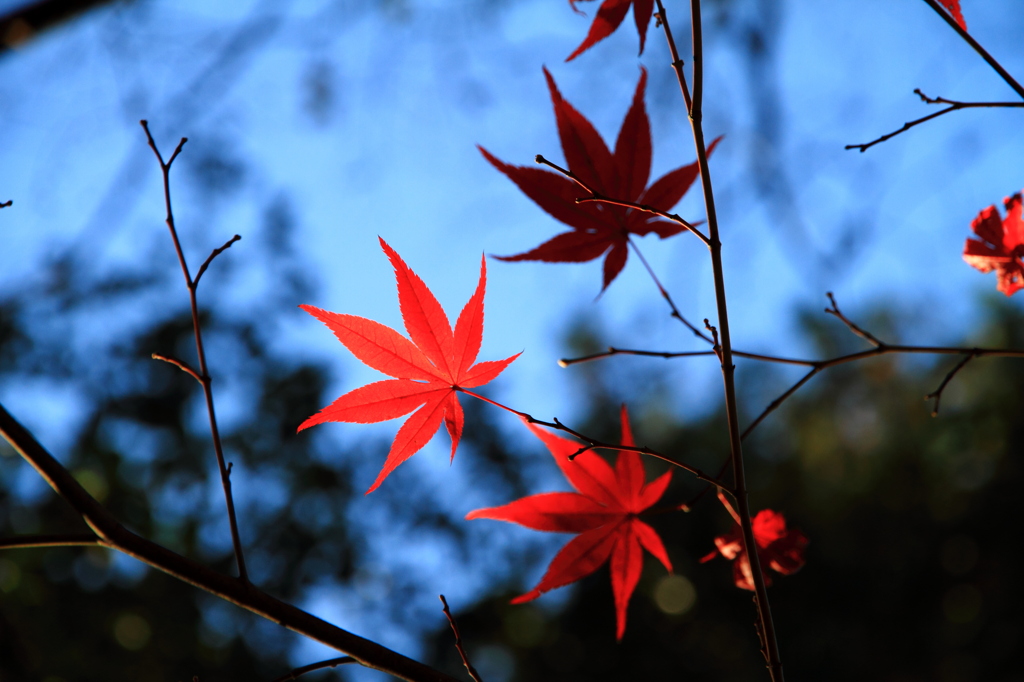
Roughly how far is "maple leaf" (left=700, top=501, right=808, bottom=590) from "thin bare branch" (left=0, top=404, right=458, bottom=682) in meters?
0.27

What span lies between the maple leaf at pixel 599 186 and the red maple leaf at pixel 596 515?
14 cm

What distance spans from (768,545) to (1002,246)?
29cm

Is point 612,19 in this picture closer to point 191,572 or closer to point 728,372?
point 728,372

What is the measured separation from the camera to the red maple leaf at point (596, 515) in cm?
47

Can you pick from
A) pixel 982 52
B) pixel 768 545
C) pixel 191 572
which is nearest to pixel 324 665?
pixel 191 572

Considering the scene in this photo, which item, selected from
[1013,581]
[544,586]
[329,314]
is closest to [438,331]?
[329,314]

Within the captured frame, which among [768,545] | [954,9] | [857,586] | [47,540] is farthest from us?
[857,586]

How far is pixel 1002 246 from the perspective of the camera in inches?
19.3

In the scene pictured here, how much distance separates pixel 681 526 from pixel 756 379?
170 cm

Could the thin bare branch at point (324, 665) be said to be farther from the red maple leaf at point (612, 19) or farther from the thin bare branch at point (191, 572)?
the red maple leaf at point (612, 19)

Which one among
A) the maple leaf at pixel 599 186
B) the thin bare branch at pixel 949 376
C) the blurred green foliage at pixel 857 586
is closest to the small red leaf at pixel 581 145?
the maple leaf at pixel 599 186

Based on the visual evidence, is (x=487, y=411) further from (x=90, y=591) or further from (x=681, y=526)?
(x=90, y=591)

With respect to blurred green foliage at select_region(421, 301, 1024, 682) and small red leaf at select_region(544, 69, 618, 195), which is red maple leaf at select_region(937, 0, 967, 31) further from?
blurred green foliage at select_region(421, 301, 1024, 682)

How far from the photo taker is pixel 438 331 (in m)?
0.45
